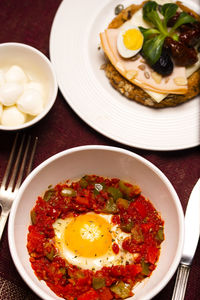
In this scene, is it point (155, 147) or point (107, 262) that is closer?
point (107, 262)

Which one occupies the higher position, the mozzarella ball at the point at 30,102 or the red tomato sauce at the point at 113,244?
the mozzarella ball at the point at 30,102

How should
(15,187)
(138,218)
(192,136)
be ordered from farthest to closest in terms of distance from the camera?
1. (192,136)
2. (15,187)
3. (138,218)

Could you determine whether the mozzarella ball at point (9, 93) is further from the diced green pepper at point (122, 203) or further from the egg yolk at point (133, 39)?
the diced green pepper at point (122, 203)

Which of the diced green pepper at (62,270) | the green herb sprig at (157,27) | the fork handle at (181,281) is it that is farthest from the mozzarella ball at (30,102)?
the fork handle at (181,281)

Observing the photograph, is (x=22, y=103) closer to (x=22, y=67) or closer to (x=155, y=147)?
(x=22, y=67)

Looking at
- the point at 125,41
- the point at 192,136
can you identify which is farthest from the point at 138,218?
the point at 125,41

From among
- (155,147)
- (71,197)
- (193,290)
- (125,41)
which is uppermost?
(125,41)
